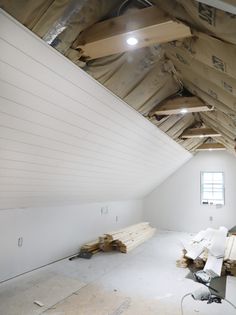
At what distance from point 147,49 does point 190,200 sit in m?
5.98

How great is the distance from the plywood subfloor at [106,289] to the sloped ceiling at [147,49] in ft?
7.17

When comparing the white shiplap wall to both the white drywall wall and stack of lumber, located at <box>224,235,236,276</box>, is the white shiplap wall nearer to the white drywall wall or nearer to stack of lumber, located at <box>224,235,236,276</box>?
the white drywall wall

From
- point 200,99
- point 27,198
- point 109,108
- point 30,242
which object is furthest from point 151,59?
point 30,242

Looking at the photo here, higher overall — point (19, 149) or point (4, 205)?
point (19, 149)

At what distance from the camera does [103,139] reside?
10.5ft

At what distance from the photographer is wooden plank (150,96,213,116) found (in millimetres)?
3075

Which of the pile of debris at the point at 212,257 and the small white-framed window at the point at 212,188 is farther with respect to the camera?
the small white-framed window at the point at 212,188

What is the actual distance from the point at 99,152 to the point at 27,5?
2241 millimetres

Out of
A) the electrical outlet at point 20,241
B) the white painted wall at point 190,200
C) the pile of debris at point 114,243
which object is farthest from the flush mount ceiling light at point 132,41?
the white painted wall at point 190,200

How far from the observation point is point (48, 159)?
290cm

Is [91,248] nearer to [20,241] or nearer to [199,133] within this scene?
[20,241]

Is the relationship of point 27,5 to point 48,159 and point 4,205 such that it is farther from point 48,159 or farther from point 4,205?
point 4,205

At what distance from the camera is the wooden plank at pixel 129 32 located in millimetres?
1536

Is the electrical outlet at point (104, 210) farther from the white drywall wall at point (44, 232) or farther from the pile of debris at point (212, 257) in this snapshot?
the pile of debris at point (212, 257)
